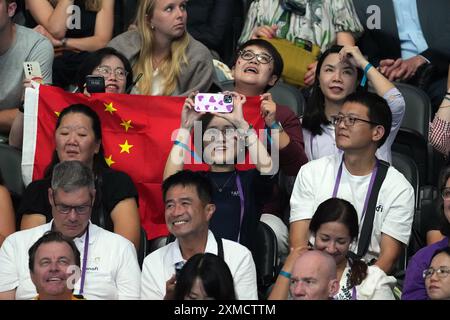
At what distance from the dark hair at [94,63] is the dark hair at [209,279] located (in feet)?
8.15

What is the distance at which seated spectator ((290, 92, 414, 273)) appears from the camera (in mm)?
7773

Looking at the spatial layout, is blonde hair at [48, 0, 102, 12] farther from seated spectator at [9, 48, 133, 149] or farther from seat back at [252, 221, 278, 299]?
seat back at [252, 221, 278, 299]

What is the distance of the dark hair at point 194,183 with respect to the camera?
24.8 feet

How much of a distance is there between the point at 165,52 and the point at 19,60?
3.11 feet

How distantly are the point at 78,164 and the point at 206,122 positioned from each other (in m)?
0.89

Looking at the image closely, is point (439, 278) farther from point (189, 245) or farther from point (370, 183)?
point (189, 245)

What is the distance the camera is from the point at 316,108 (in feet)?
28.5

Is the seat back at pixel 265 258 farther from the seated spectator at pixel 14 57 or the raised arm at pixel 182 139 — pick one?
the seated spectator at pixel 14 57

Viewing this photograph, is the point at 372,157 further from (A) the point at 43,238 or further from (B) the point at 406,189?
(A) the point at 43,238

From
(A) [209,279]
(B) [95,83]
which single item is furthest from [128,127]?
(A) [209,279]

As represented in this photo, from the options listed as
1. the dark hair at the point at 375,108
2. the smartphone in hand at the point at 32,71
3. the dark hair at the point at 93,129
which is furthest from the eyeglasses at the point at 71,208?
the dark hair at the point at 375,108

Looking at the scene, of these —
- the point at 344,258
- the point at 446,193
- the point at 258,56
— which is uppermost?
the point at 258,56

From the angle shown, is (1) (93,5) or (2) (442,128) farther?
(1) (93,5)
